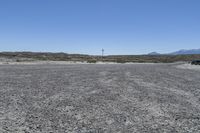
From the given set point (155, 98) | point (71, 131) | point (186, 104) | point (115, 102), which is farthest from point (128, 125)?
point (155, 98)

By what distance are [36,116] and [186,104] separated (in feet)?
24.2

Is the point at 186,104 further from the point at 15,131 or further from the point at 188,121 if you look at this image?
the point at 15,131

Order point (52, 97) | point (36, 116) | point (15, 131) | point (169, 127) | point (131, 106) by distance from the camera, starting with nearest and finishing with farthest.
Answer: point (15, 131), point (169, 127), point (36, 116), point (131, 106), point (52, 97)

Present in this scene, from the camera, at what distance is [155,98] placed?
16.4m

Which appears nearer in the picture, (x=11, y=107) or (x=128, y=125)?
(x=128, y=125)

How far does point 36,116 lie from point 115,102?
4.70m

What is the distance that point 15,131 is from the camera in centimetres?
879

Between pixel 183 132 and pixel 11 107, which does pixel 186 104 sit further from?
pixel 11 107

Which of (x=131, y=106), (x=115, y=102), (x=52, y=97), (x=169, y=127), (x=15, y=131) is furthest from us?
(x=52, y=97)

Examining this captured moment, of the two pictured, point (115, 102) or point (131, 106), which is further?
point (115, 102)

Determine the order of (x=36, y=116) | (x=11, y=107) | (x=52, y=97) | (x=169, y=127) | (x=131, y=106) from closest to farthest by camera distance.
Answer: (x=169, y=127) → (x=36, y=116) → (x=11, y=107) → (x=131, y=106) → (x=52, y=97)

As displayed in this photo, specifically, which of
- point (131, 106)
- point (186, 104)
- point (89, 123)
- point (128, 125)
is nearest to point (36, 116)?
point (89, 123)

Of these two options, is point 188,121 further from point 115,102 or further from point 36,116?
point 36,116

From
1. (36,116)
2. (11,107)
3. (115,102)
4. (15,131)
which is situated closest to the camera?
(15,131)
